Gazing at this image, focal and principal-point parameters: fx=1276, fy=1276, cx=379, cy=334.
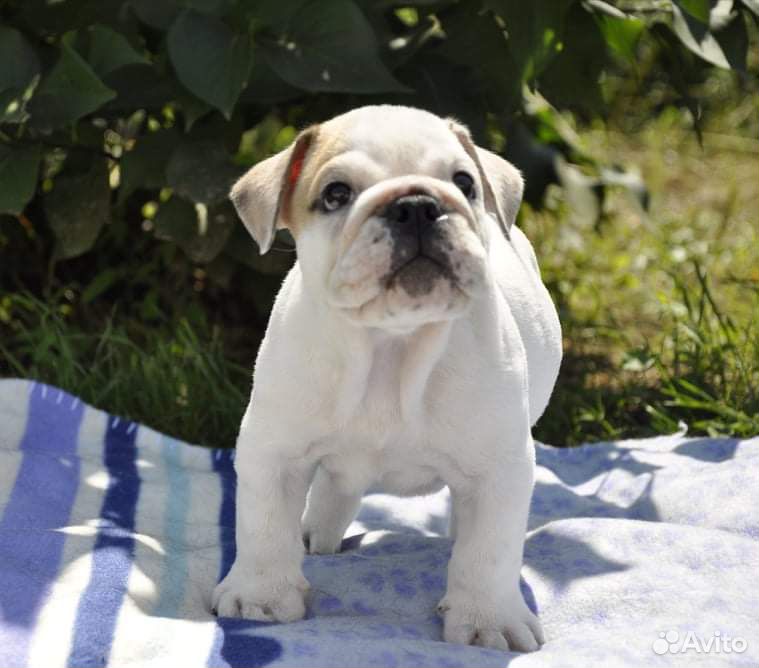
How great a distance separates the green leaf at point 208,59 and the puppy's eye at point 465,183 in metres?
1.27

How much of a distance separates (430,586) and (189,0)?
2.00 metres

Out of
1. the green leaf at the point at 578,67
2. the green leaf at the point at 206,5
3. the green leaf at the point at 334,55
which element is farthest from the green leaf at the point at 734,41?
the green leaf at the point at 206,5

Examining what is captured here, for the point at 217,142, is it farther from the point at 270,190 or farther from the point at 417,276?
the point at 417,276

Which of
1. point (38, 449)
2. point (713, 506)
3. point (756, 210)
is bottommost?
point (756, 210)

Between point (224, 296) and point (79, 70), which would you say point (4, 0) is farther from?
point (224, 296)

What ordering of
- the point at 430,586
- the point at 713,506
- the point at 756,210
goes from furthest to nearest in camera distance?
the point at 756,210 → the point at 713,506 → the point at 430,586

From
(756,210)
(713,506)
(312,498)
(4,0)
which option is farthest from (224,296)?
(756,210)

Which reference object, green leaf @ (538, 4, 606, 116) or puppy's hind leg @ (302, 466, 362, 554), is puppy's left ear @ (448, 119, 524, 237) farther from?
green leaf @ (538, 4, 606, 116)

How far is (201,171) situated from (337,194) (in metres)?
1.72

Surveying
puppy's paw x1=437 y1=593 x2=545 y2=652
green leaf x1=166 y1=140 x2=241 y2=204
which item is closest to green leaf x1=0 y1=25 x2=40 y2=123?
green leaf x1=166 y1=140 x2=241 y2=204

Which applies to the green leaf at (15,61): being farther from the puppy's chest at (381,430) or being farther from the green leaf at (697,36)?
the green leaf at (697,36)

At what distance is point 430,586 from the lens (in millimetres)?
3305

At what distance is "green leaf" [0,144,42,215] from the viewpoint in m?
4.23

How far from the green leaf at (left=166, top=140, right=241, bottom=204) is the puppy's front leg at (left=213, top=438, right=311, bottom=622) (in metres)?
1.57
